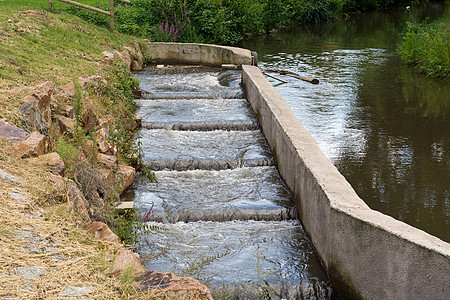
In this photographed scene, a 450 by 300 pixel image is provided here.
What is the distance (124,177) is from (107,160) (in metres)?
0.36

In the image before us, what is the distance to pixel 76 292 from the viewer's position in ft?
12.5

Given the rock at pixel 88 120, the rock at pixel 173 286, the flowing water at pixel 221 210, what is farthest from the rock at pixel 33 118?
the rock at pixel 173 286

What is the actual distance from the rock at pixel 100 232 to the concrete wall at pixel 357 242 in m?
2.07

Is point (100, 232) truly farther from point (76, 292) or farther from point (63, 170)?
point (76, 292)

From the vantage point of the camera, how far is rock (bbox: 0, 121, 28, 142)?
5.97 m

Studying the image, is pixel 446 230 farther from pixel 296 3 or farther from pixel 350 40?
pixel 296 3

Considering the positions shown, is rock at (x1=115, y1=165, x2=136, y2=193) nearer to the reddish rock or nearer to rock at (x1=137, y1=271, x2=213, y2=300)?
the reddish rock

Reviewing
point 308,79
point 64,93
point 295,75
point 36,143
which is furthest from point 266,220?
point 295,75

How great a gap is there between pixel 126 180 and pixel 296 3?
23.5 meters

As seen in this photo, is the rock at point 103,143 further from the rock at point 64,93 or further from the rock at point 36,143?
the rock at point 36,143

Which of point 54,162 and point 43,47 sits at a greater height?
point 43,47

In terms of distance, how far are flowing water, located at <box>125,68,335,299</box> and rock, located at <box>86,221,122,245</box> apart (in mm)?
976

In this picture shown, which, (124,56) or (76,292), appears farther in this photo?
(124,56)

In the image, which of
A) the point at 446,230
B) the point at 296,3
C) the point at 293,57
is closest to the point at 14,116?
the point at 446,230
